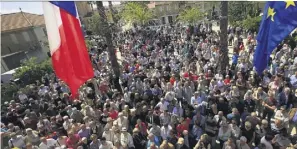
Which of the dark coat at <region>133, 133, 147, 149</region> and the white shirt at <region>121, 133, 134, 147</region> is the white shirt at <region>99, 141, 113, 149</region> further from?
the dark coat at <region>133, 133, 147, 149</region>

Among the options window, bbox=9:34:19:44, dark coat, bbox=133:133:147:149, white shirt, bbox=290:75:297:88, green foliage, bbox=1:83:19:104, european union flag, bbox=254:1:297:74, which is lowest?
green foliage, bbox=1:83:19:104

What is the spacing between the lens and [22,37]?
34844 millimetres

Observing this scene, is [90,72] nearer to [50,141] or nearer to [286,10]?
[50,141]

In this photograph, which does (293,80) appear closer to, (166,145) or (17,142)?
(166,145)

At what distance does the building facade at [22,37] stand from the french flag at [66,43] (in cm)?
2629

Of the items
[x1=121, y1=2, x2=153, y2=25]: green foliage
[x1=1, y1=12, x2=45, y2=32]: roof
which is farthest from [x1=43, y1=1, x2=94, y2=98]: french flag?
[x1=121, y1=2, x2=153, y2=25]: green foliage

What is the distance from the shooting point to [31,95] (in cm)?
1310

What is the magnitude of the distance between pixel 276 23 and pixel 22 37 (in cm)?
3411

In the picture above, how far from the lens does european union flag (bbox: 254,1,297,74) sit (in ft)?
18.4

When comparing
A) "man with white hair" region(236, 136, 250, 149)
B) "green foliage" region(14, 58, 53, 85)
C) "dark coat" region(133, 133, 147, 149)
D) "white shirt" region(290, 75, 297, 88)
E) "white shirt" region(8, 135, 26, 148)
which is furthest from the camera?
"green foliage" region(14, 58, 53, 85)

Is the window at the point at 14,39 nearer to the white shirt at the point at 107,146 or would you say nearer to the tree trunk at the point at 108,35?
the tree trunk at the point at 108,35

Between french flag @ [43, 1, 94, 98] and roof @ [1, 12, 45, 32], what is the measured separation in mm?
30601

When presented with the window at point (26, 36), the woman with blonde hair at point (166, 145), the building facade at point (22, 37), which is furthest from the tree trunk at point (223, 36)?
the window at point (26, 36)

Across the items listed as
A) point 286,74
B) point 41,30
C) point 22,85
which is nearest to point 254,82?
point 286,74
